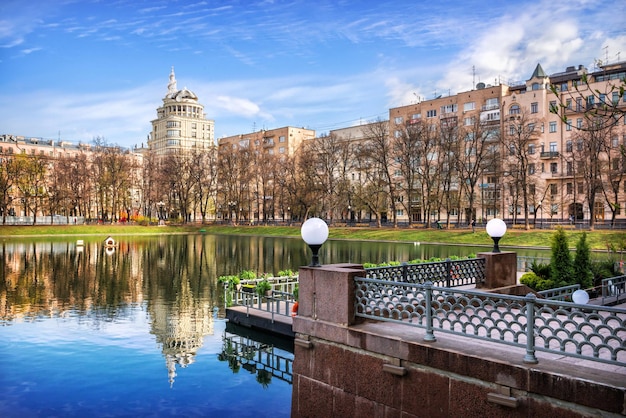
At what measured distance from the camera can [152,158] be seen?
98.2 meters

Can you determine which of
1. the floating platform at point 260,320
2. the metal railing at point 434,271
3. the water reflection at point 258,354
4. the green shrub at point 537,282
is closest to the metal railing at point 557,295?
the metal railing at point 434,271

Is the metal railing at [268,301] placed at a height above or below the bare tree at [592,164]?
below

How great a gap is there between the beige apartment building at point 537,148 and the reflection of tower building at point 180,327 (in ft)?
161

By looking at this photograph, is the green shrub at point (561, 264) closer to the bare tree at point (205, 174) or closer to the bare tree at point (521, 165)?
the bare tree at point (521, 165)

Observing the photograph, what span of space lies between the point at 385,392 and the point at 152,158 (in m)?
96.2

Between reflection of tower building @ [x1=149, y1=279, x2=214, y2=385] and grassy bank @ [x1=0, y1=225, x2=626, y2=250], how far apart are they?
3191cm

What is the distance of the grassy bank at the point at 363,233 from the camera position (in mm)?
49500

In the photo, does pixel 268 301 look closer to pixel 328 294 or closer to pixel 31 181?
pixel 328 294

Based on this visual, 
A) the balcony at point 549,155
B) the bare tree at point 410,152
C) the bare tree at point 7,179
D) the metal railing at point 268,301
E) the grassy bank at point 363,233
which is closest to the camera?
the metal railing at point 268,301

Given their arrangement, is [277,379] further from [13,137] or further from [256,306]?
[13,137]

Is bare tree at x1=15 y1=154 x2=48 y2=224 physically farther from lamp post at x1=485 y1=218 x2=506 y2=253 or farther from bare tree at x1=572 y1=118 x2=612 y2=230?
lamp post at x1=485 y1=218 x2=506 y2=253

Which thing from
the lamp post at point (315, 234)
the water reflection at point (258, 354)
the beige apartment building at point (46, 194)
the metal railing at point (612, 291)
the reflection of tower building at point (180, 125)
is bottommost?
the water reflection at point (258, 354)

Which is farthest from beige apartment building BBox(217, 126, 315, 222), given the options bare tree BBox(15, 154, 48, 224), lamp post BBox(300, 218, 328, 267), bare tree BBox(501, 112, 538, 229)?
lamp post BBox(300, 218, 328, 267)

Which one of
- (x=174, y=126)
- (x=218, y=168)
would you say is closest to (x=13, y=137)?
(x=174, y=126)
